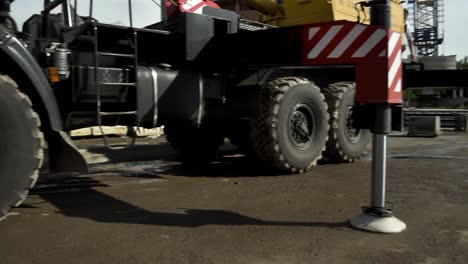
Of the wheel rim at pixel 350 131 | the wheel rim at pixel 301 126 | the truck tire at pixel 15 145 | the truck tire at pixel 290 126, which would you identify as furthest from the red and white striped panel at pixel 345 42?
the truck tire at pixel 15 145

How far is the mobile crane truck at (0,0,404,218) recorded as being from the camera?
3.80 meters

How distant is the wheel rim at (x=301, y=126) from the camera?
6.41 m

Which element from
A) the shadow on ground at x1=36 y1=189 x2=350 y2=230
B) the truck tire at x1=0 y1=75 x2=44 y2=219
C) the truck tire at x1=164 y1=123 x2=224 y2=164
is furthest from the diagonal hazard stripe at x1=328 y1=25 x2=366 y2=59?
the truck tire at x1=164 y1=123 x2=224 y2=164

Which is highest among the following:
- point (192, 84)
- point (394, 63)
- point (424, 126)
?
point (394, 63)

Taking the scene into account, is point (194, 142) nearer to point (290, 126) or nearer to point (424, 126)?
point (290, 126)

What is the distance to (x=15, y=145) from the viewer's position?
3.74 meters

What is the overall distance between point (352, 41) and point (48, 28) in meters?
2.94

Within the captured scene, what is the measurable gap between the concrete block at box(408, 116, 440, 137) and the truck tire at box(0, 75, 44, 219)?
1223cm

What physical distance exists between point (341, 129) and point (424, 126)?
7.78m

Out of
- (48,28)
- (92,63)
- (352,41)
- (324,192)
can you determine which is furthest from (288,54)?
(48,28)

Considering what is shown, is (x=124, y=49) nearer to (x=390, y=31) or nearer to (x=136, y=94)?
(x=136, y=94)

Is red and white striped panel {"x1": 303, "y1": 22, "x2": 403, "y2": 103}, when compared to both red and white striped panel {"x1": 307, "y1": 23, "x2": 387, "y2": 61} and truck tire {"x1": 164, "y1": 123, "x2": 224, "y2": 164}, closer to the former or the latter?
red and white striped panel {"x1": 307, "y1": 23, "x2": 387, "y2": 61}

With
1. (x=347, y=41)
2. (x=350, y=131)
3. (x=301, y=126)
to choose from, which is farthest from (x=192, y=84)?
(x=350, y=131)

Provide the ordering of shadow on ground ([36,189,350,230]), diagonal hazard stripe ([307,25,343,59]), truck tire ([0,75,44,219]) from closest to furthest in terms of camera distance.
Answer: truck tire ([0,75,44,219]) → shadow on ground ([36,189,350,230]) → diagonal hazard stripe ([307,25,343,59])
